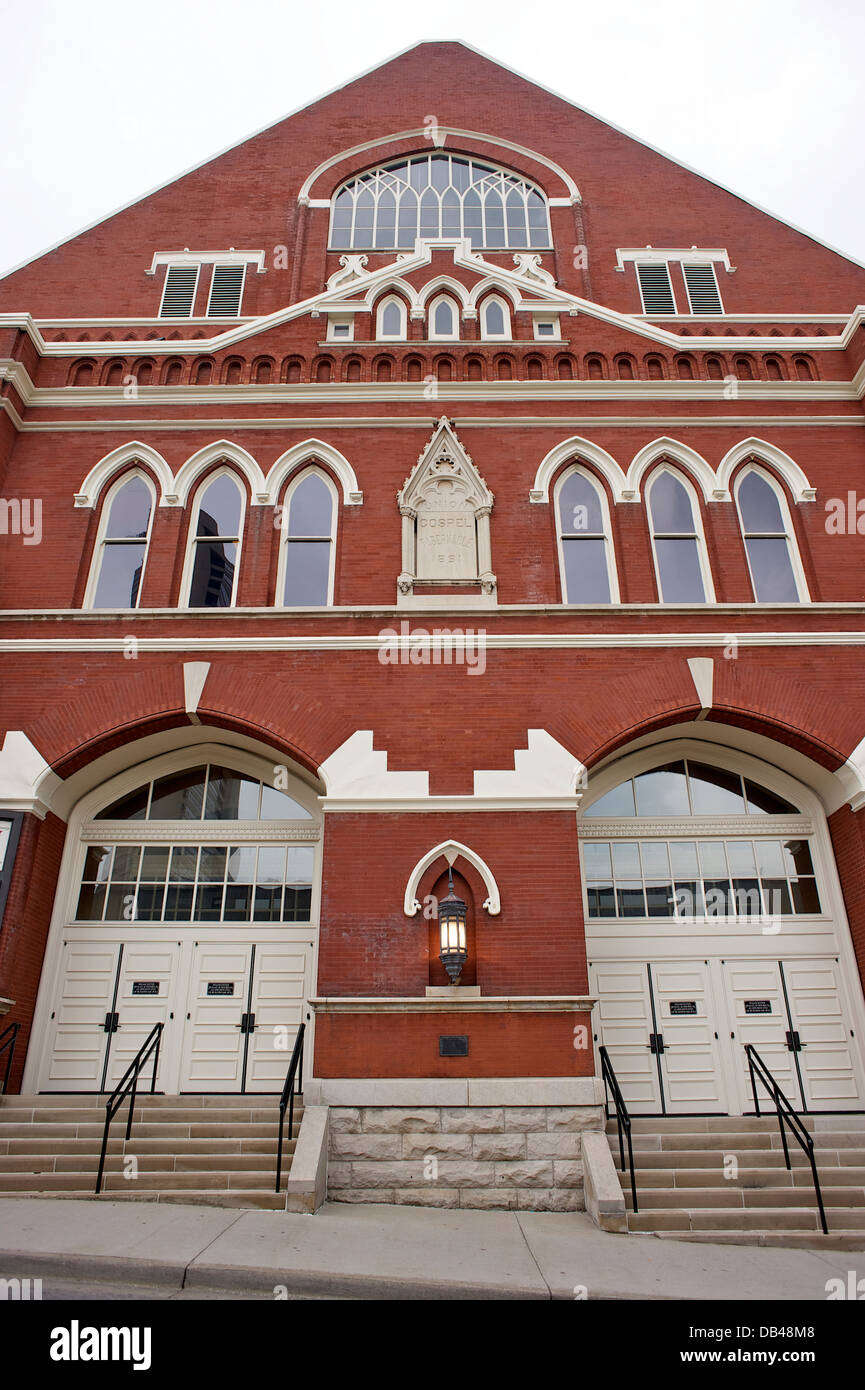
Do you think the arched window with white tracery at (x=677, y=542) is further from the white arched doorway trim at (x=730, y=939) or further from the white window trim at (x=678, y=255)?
the white window trim at (x=678, y=255)

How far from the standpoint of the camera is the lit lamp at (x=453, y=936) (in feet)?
31.1

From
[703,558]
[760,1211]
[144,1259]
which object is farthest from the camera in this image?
[703,558]

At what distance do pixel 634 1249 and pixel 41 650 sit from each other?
30.9 ft

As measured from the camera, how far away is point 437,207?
56.6 ft

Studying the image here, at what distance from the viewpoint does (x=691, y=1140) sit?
9203mm

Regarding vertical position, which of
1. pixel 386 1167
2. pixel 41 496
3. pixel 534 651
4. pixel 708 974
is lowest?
pixel 386 1167

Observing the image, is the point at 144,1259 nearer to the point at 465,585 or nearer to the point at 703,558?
the point at 465,585

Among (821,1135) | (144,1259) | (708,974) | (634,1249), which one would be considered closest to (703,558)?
(708,974)

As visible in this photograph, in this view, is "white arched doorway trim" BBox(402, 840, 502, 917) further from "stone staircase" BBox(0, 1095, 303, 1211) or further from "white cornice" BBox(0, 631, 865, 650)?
"white cornice" BBox(0, 631, 865, 650)

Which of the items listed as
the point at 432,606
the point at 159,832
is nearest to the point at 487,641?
the point at 432,606

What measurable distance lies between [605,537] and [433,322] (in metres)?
4.65

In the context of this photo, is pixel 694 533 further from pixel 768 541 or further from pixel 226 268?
pixel 226 268

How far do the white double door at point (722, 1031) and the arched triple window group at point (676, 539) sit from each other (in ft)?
16.0

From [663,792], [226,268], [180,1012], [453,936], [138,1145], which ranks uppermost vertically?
[226,268]
